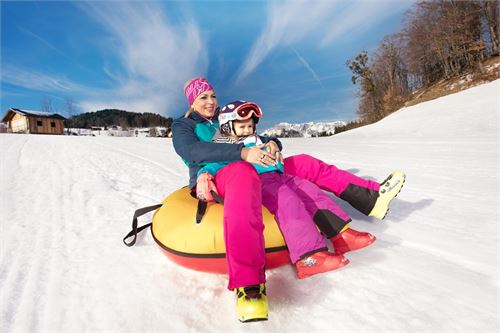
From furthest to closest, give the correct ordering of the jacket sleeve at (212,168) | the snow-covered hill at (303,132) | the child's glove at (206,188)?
the snow-covered hill at (303,132)
the jacket sleeve at (212,168)
the child's glove at (206,188)

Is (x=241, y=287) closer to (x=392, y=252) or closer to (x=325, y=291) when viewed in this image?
(x=325, y=291)

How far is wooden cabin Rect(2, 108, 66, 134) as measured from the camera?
33094 mm

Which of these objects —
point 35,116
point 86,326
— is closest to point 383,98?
point 86,326

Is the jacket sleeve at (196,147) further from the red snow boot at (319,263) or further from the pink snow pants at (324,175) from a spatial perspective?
the red snow boot at (319,263)

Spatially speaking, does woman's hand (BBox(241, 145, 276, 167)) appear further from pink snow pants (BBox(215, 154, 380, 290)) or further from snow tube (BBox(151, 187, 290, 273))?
snow tube (BBox(151, 187, 290, 273))

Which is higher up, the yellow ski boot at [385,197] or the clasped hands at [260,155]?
the clasped hands at [260,155]

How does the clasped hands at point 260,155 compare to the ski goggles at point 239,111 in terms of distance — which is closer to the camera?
the clasped hands at point 260,155

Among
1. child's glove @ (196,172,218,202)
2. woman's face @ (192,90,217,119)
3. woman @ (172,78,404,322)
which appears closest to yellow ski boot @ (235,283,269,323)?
woman @ (172,78,404,322)

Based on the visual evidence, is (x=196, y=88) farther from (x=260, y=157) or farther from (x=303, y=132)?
(x=303, y=132)

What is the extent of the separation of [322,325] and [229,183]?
0.87 metres

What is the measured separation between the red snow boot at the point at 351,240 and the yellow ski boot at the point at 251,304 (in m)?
0.67

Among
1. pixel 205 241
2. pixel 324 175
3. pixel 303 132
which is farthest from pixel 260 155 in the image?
pixel 303 132

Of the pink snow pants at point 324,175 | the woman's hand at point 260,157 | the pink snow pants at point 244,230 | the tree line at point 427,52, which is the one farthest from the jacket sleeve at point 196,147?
the tree line at point 427,52

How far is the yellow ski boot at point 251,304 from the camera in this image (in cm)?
131
